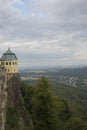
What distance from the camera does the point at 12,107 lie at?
5638 centimetres

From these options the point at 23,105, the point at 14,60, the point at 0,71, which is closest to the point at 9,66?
the point at 14,60

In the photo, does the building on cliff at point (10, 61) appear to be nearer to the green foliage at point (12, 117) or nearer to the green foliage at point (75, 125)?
the green foliage at point (12, 117)

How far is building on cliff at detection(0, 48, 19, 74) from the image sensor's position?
60.9m

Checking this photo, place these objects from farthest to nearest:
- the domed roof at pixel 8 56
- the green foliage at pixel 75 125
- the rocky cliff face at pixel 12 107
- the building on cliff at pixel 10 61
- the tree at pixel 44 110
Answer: the domed roof at pixel 8 56, the building on cliff at pixel 10 61, the green foliage at pixel 75 125, the tree at pixel 44 110, the rocky cliff face at pixel 12 107

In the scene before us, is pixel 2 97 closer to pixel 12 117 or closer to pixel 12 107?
pixel 12 117

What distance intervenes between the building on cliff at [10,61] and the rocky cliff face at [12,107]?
1.72 m

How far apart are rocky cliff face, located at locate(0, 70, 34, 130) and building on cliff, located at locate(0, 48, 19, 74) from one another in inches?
67.5

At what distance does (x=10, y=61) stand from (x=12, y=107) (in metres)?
9.84

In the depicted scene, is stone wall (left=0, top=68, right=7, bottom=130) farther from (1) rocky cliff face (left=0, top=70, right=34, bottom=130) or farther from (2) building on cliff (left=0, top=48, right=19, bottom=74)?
(2) building on cliff (left=0, top=48, right=19, bottom=74)

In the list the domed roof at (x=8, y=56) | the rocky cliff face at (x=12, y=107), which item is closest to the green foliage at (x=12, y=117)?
the rocky cliff face at (x=12, y=107)

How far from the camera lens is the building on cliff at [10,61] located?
60.9 metres

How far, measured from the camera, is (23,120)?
55844mm

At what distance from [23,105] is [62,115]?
14253 mm

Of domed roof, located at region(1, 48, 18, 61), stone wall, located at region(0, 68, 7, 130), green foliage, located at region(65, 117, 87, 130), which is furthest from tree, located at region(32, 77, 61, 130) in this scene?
stone wall, located at region(0, 68, 7, 130)
